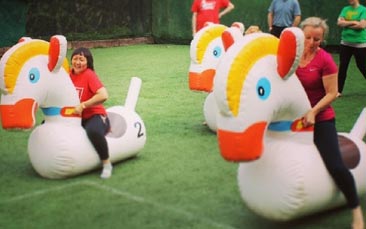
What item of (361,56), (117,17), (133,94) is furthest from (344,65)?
(117,17)

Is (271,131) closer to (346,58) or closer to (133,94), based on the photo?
(133,94)

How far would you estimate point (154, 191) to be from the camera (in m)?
4.38

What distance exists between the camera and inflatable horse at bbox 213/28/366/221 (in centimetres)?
312

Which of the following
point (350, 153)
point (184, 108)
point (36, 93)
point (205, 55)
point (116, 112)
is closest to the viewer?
point (350, 153)

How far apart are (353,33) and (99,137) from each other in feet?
14.3

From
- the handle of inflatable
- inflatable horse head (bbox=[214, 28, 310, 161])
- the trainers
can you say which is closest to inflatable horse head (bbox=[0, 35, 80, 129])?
the trainers

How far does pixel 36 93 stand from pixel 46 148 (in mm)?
460

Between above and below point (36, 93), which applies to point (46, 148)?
below

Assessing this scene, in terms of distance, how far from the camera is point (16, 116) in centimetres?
432

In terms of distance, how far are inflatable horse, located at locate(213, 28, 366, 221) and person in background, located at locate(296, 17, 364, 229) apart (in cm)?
6

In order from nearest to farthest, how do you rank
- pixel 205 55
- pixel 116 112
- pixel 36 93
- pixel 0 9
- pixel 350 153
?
pixel 350 153
pixel 36 93
pixel 116 112
pixel 205 55
pixel 0 9

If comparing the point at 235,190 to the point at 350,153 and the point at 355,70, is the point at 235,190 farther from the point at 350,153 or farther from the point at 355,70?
the point at 355,70

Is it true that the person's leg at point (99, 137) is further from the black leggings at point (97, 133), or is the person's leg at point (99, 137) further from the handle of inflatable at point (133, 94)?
the handle of inflatable at point (133, 94)

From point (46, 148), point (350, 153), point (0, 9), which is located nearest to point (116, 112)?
point (46, 148)
